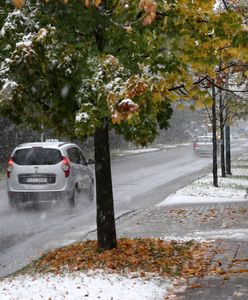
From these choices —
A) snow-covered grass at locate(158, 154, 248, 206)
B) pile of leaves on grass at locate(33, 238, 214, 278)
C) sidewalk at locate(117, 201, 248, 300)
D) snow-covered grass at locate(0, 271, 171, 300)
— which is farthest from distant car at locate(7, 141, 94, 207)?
snow-covered grass at locate(0, 271, 171, 300)

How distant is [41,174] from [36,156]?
49 centimetres

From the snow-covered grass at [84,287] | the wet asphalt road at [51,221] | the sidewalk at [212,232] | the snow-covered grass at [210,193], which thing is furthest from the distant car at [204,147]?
the snow-covered grass at [84,287]

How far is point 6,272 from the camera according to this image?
7.81m

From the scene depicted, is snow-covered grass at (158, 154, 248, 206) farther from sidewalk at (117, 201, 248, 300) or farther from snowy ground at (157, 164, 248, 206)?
sidewalk at (117, 201, 248, 300)

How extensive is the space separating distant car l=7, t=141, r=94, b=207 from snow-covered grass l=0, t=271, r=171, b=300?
6.93 meters

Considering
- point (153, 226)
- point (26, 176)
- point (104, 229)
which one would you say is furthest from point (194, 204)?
point (104, 229)

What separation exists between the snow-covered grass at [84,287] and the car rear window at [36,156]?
716 centimetres

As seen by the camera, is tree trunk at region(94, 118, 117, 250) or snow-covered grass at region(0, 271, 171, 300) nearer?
snow-covered grass at region(0, 271, 171, 300)

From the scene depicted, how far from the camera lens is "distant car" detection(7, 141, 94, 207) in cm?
1355

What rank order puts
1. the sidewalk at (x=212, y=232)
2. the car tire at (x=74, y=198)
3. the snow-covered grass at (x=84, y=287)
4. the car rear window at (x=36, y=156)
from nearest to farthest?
the snow-covered grass at (x=84, y=287), the sidewalk at (x=212, y=232), the car rear window at (x=36, y=156), the car tire at (x=74, y=198)

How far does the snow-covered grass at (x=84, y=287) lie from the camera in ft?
19.0

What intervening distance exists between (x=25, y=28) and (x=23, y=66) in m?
0.80

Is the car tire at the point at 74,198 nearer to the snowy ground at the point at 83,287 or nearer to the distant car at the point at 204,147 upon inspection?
the snowy ground at the point at 83,287

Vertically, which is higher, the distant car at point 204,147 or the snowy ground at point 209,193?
the distant car at point 204,147
